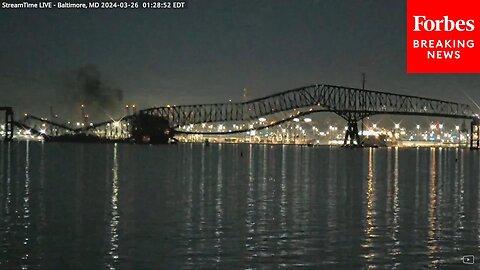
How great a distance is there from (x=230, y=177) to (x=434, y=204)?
761 inches

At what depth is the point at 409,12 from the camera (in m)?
35.7

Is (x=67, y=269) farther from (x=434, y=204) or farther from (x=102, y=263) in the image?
(x=434, y=204)

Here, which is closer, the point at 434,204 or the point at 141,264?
the point at 141,264

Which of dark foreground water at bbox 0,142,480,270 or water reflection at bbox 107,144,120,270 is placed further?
dark foreground water at bbox 0,142,480,270

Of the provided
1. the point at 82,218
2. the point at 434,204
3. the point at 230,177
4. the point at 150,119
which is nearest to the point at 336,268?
the point at 82,218

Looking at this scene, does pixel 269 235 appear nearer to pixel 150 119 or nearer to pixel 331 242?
pixel 331 242

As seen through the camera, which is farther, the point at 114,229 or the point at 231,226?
the point at 231,226

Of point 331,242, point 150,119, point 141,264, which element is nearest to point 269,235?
point 331,242

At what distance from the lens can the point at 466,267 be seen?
17.7 metres

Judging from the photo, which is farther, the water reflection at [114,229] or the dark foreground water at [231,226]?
the dark foreground water at [231,226]

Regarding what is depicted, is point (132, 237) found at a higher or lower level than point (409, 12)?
lower

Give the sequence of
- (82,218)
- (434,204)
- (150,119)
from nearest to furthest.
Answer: (82,218)
(434,204)
(150,119)

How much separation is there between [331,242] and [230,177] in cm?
2915

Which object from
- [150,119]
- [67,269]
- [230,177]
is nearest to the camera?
[67,269]
